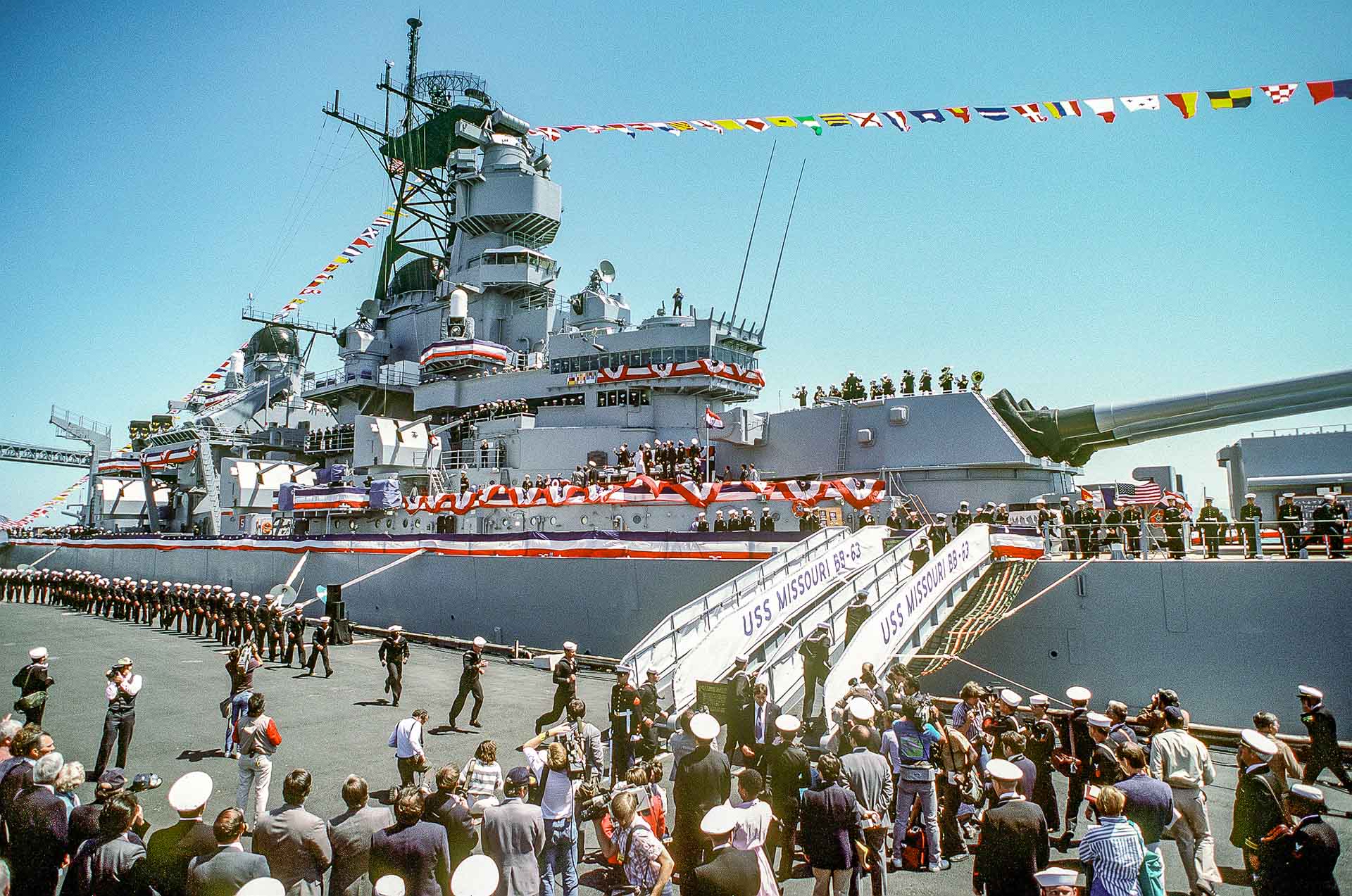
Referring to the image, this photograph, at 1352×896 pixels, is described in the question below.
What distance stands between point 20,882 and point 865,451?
14363 millimetres

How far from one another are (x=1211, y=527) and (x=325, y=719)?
12.6m

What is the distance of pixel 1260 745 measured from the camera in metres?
4.40

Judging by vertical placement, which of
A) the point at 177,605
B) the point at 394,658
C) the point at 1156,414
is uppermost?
the point at 1156,414

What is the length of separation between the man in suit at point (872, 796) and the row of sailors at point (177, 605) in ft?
38.4

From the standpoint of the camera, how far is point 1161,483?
17000 mm

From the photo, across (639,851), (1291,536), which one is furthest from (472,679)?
(1291,536)

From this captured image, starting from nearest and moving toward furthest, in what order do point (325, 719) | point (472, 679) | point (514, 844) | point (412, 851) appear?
point (412, 851), point (514, 844), point (472, 679), point (325, 719)

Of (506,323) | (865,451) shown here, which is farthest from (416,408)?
(865,451)

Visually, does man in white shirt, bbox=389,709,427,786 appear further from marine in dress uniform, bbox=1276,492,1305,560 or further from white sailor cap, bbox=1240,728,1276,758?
marine in dress uniform, bbox=1276,492,1305,560

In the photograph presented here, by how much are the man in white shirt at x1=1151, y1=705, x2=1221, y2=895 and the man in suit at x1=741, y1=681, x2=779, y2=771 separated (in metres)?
2.83

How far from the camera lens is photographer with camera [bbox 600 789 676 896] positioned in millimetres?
3816

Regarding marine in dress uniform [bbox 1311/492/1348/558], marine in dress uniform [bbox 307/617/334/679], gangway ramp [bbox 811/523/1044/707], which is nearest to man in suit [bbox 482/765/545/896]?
gangway ramp [bbox 811/523/1044/707]

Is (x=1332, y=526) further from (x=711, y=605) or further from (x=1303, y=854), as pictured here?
(x=1303, y=854)

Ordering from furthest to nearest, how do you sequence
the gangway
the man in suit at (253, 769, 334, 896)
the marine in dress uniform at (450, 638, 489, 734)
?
the gangway, the marine in dress uniform at (450, 638, 489, 734), the man in suit at (253, 769, 334, 896)
